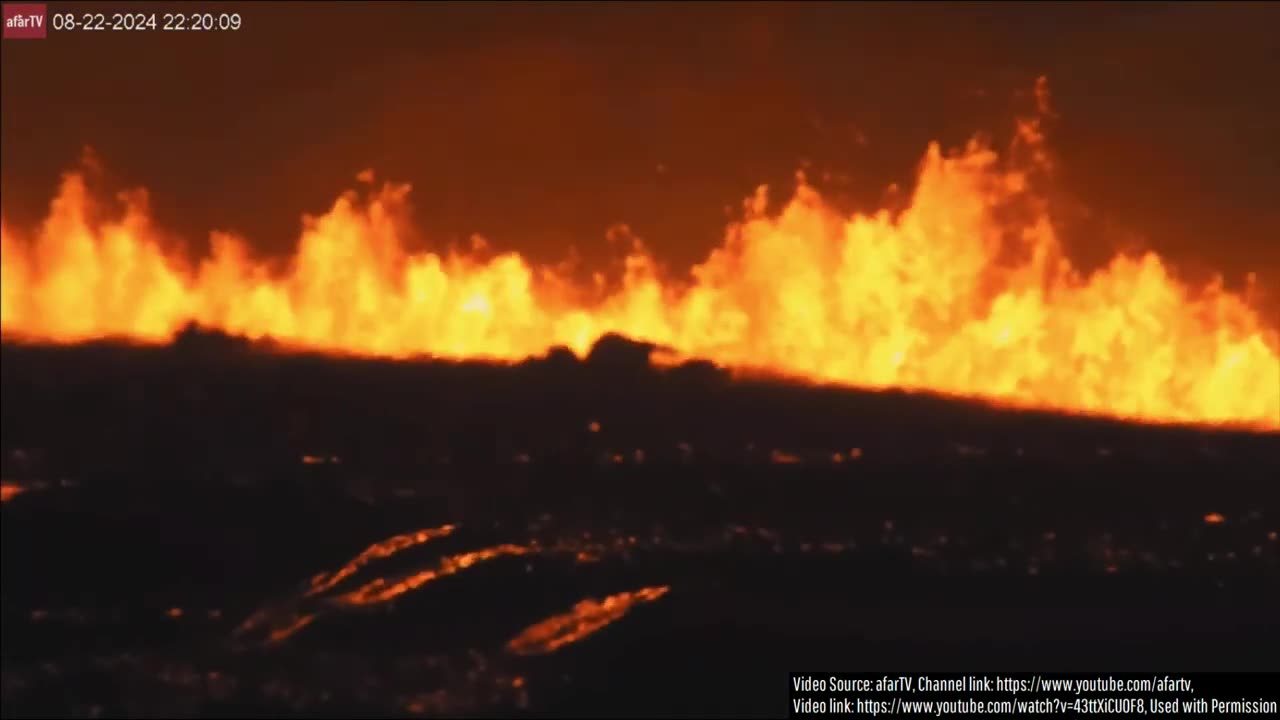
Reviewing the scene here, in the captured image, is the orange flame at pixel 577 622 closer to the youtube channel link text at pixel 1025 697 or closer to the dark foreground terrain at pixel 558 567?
the dark foreground terrain at pixel 558 567

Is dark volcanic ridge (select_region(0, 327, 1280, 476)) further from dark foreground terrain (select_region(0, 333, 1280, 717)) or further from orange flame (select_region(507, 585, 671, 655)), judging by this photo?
orange flame (select_region(507, 585, 671, 655))

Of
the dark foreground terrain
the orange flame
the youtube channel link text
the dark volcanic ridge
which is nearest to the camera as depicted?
the youtube channel link text

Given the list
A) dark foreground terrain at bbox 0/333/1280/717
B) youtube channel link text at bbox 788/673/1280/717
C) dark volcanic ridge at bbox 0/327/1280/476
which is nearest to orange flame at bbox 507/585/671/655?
dark foreground terrain at bbox 0/333/1280/717

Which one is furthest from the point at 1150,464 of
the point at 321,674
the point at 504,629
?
the point at 321,674

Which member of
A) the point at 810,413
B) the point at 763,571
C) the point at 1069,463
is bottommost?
the point at 763,571

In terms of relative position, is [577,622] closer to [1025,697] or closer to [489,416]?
[1025,697]

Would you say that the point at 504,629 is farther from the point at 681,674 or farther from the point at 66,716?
the point at 66,716

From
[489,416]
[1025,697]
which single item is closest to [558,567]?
[1025,697]
